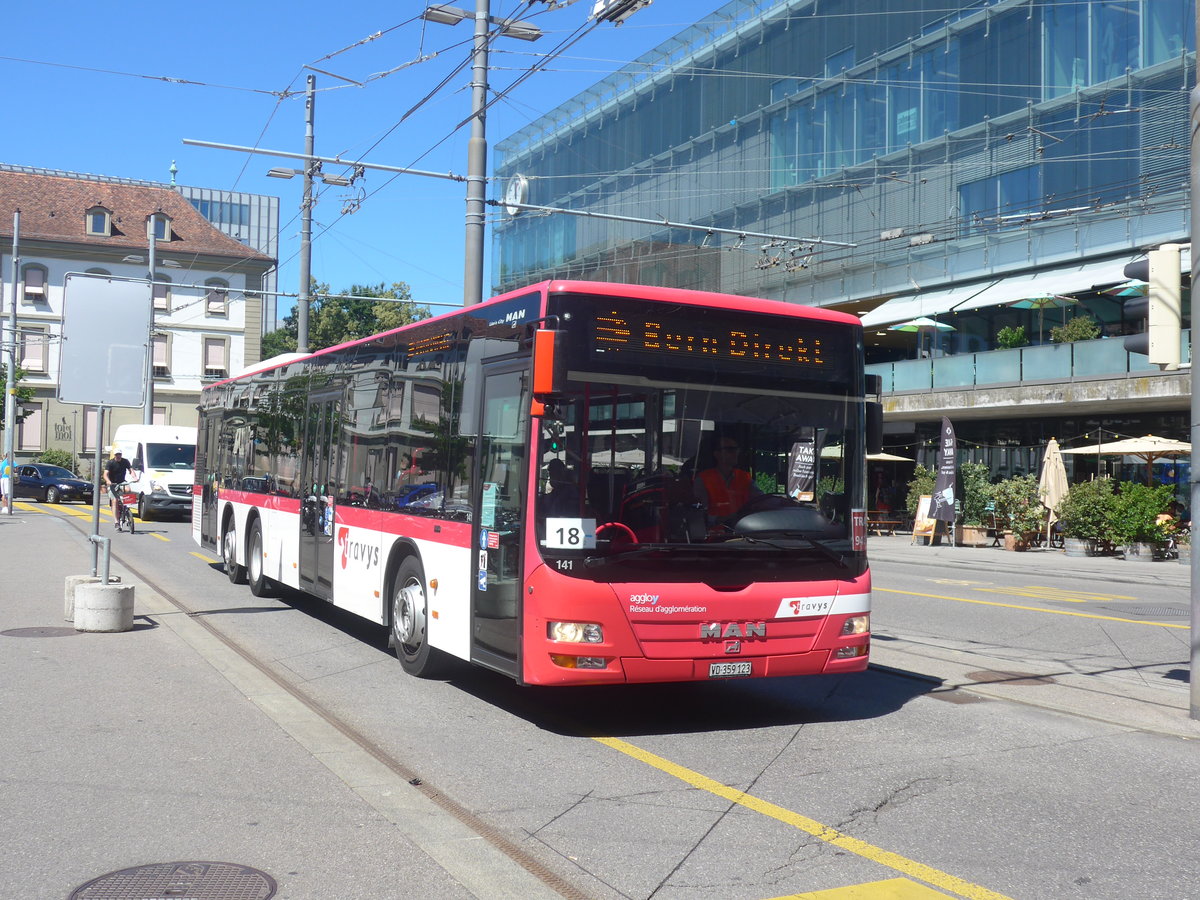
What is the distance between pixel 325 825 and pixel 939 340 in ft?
119

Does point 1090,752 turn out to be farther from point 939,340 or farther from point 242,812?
point 939,340

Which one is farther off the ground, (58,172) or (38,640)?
(58,172)

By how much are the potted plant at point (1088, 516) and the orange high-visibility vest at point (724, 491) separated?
2188 cm

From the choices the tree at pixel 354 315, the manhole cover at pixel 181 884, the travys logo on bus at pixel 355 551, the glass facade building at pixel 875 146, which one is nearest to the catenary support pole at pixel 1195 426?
the travys logo on bus at pixel 355 551

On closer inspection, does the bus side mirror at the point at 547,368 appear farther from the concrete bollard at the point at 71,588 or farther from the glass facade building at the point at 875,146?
the glass facade building at the point at 875,146

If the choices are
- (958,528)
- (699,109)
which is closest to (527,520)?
(958,528)

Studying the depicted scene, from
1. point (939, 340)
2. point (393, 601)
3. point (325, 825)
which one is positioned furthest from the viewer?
point (939, 340)

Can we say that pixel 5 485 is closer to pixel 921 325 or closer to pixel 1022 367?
pixel 921 325

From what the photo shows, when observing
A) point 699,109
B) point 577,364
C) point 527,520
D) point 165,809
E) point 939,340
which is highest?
point 699,109

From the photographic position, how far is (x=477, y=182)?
17.5 meters

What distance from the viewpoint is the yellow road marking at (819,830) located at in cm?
484

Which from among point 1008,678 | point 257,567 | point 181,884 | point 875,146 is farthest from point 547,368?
point 875,146

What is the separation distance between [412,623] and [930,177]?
3316 centimetres

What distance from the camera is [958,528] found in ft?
108
